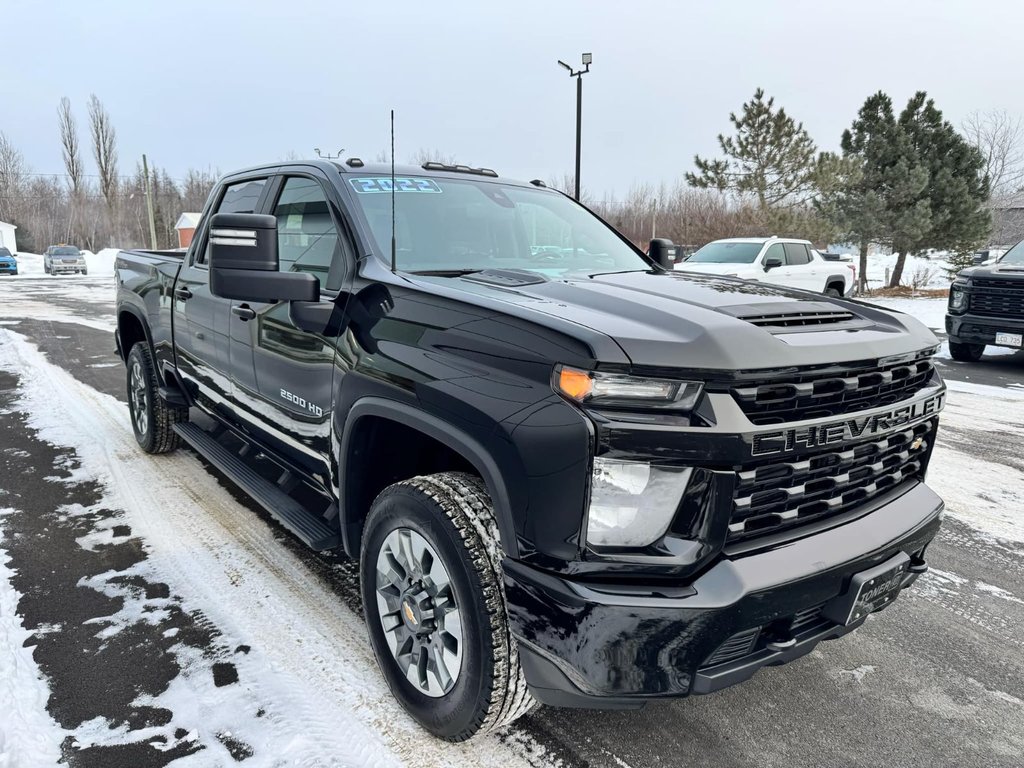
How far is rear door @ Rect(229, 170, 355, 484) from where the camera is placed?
268cm

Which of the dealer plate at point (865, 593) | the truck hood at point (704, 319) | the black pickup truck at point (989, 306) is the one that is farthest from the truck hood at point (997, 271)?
the dealer plate at point (865, 593)

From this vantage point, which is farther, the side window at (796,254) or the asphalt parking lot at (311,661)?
the side window at (796,254)

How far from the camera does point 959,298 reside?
9.16 metres

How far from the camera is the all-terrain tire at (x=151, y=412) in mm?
4820

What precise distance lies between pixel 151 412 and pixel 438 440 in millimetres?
3602

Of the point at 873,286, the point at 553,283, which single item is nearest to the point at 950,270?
the point at 873,286

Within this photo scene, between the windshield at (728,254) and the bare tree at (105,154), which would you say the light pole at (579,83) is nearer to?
the windshield at (728,254)

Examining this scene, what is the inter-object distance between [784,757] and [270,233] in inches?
93.0

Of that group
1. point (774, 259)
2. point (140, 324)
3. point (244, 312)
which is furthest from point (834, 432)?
point (774, 259)

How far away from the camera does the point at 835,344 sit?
194 cm

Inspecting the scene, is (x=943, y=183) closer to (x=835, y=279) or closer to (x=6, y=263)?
(x=835, y=279)

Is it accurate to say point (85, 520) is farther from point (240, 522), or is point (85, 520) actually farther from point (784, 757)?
point (784, 757)

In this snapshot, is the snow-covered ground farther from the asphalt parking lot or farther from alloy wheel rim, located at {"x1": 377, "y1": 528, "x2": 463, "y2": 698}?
alloy wheel rim, located at {"x1": 377, "y1": 528, "x2": 463, "y2": 698}

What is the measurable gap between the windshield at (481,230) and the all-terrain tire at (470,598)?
99cm
